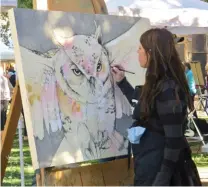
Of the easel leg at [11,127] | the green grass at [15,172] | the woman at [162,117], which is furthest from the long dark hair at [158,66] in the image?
the green grass at [15,172]

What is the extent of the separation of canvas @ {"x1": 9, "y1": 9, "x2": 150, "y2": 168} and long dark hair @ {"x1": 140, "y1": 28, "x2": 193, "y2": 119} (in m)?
0.64

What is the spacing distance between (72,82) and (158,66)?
2.48 ft

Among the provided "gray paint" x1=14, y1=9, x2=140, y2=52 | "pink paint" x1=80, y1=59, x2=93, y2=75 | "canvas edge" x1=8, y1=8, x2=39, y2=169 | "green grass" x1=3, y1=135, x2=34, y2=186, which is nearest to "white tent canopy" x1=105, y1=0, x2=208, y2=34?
"green grass" x1=3, y1=135, x2=34, y2=186

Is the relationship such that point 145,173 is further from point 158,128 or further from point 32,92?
point 32,92

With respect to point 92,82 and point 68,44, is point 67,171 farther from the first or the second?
point 68,44

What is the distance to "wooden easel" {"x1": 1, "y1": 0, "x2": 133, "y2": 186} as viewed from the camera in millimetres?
3695

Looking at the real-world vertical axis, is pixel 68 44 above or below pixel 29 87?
above

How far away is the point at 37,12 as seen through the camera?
11.9ft

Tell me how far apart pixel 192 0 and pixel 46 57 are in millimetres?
5889

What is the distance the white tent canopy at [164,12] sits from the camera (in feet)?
25.2

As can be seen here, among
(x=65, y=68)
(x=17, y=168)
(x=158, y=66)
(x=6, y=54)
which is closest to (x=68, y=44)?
(x=65, y=68)

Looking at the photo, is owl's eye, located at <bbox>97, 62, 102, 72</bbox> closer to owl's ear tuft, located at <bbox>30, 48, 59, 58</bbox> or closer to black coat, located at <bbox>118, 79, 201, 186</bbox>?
owl's ear tuft, located at <bbox>30, 48, 59, 58</bbox>

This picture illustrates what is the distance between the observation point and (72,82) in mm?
3793

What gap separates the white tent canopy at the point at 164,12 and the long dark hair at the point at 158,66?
4220 mm
